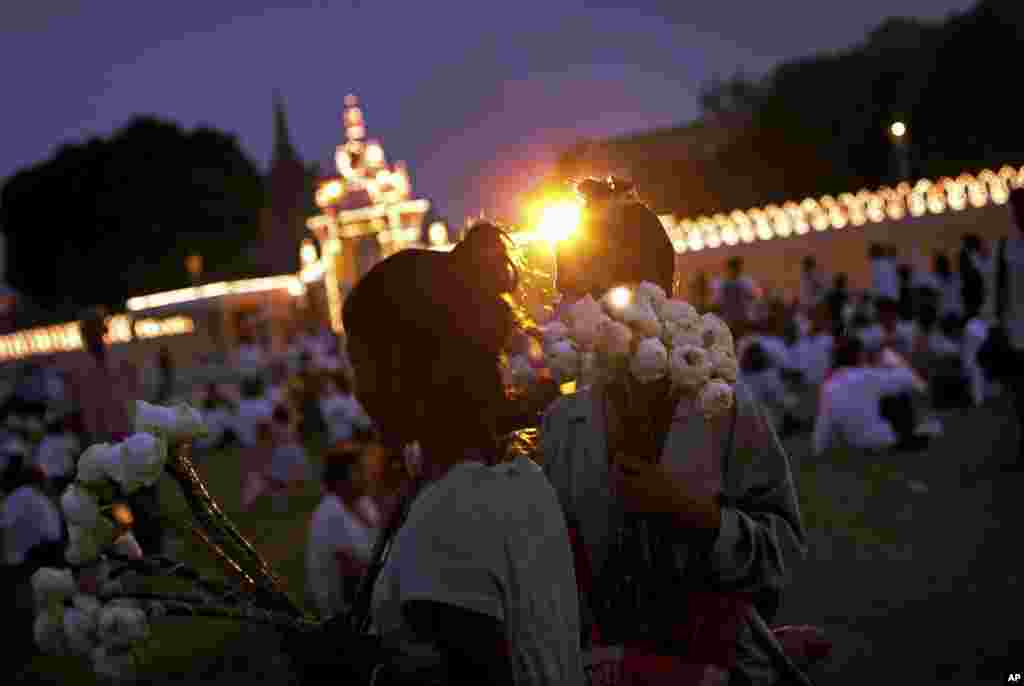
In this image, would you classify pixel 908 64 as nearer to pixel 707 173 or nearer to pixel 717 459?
pixel 707 173

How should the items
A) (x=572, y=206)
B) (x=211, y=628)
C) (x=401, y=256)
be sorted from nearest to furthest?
1. (x=401, y=256)
2. (x=572, y=206)
3. (x=211, y=628)

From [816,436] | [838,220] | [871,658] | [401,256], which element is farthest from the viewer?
[838,220]

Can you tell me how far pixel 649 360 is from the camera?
2678 mm

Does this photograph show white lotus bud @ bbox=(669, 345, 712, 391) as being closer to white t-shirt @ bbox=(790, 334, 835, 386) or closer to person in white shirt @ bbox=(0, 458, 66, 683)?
person in white shirt @ bbox=(0, 458, 66, 683)

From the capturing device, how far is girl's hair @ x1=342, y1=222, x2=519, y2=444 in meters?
2.43

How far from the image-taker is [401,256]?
251cm

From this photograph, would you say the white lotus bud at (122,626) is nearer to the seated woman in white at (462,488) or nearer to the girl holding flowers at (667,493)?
the seated woman in white at (462,488)

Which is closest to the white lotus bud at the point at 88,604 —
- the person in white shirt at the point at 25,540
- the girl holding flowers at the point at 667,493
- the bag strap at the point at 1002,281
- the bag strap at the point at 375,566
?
the bag strap at the point at 375,566

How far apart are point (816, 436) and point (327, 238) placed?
8496 millimetres

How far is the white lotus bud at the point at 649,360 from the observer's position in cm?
268

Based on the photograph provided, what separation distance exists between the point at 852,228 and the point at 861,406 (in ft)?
65.9

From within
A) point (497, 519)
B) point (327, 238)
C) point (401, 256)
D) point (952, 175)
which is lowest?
point (497, 519)

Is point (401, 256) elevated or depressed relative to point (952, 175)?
depressed

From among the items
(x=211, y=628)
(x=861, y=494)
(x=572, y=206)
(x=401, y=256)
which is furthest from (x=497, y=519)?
(x=861, y=494)
